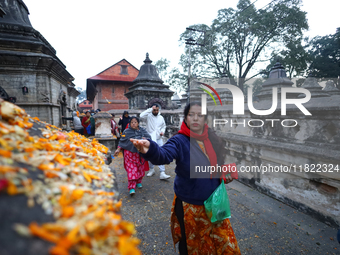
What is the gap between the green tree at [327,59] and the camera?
728 inches

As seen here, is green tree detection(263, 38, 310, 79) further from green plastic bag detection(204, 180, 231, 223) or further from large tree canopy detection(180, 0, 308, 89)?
green plastic bag detection(204, 180, 231, 223)

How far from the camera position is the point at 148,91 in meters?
13.6

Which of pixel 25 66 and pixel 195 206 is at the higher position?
pixel 25 66

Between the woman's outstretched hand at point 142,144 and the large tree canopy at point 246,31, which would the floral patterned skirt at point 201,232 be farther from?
the large tree canopy at point 246,31

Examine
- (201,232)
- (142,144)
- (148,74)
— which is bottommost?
(201,232)

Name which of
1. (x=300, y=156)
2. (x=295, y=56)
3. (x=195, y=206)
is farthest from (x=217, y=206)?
(x=295, y=56)

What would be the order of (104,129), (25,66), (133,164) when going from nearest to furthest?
(133,164)
(25,66)
(104,129)

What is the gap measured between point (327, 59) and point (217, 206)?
25317mm

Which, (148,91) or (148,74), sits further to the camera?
(148,74)

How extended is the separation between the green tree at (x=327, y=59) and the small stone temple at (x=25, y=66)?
22852 millimetres

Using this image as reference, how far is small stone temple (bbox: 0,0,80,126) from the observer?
18.7 feet

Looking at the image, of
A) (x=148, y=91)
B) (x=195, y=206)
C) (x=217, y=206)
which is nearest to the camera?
(x=217, y=206)

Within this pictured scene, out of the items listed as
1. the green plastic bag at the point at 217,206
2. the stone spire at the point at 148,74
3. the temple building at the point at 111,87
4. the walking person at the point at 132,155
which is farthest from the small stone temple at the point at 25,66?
the temple building at the point at 111,87

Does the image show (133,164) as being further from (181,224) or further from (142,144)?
(142,144)
